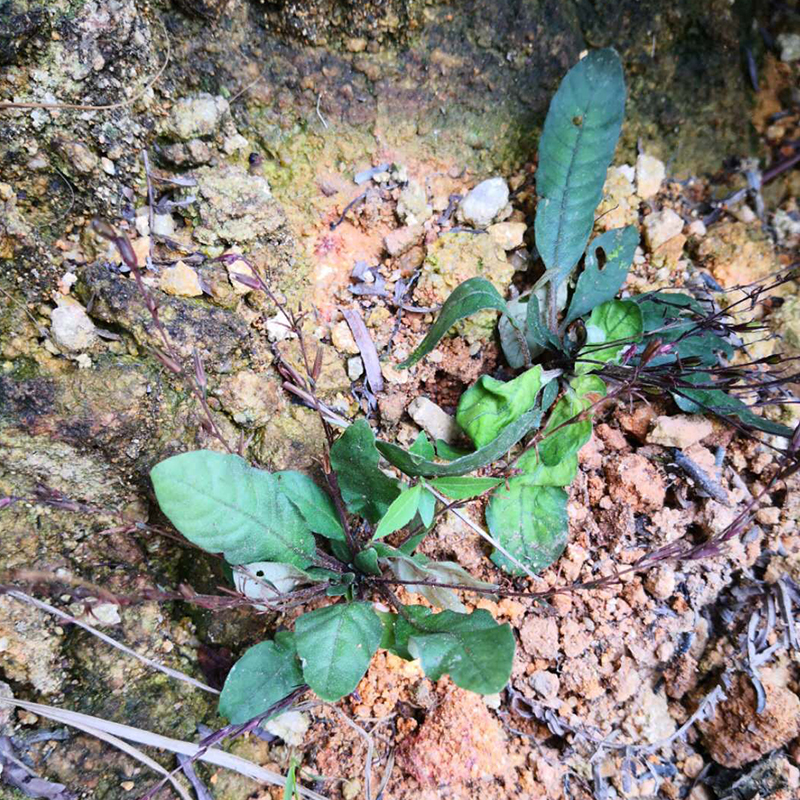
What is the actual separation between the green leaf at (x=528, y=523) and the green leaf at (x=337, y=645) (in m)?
0.40

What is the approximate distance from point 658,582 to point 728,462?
1.25ft

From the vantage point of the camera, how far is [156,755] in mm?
1420

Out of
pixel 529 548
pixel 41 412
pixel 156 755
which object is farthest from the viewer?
pixel 529 548

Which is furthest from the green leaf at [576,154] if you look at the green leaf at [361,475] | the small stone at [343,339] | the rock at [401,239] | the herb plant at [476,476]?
the green leaf at [361,475]

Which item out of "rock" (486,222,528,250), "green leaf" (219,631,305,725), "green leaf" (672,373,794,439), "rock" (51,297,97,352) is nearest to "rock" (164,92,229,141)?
"rock" (51,297,97,352)

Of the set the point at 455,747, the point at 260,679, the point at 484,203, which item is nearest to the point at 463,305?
the point at 484,203

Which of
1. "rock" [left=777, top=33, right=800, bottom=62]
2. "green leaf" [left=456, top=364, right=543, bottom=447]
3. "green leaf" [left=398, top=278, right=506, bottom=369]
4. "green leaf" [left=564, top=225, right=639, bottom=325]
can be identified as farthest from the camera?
"rock" [left=777, top=33, right=800, bottom=62]

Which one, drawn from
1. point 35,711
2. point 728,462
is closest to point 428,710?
point 35,711

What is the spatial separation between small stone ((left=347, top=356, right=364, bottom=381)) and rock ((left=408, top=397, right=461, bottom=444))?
0.16 meters

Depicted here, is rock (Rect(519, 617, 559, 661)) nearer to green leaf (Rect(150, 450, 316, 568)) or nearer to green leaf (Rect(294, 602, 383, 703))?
green leaf (Rect(294, 602, 383, 703))

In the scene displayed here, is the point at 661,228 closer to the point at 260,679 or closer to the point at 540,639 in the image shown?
the point at 540,639

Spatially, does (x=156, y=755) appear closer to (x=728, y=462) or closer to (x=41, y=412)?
(x=41, y=412)

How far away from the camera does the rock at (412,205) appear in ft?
5.42

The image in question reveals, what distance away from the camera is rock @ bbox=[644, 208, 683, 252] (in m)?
1.74
